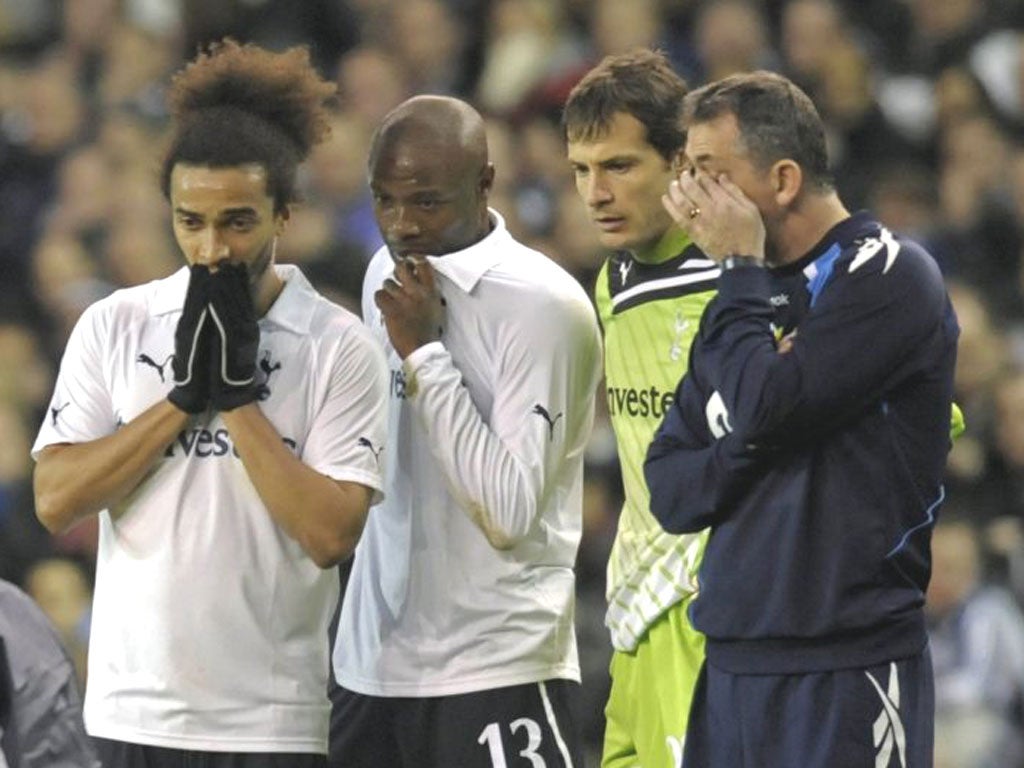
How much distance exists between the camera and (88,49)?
1112 centimetres

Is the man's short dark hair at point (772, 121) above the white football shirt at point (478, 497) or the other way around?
above

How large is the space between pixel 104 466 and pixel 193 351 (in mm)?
268

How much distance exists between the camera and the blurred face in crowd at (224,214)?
4531 millimetres

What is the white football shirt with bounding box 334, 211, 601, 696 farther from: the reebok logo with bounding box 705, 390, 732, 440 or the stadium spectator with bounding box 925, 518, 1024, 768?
the stadium spectator with bounding box 925, 518, 1024, 768

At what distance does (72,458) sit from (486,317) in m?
0.89

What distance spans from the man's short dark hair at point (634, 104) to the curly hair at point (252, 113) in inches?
21.2

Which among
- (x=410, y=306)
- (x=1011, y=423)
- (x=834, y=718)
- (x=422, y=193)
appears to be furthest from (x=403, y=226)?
(x=1011, y=423)

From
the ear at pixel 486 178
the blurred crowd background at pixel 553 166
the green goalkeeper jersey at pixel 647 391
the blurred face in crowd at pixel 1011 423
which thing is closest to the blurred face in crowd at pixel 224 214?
the ear at pixel 486 178

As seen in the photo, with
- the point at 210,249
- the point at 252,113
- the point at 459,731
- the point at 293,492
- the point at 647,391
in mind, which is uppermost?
the point at 252,113

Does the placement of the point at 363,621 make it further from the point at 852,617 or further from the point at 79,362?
the point at 852,617

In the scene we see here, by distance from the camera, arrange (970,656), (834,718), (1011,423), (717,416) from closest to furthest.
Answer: (834,718) → (717,416) → (970,656) → (1011,423)

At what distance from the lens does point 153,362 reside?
456 cm

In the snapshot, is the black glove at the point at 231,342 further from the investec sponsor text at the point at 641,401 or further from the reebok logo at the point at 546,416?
the investec sponsor text at the point at 641,401

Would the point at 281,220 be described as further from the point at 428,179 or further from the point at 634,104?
the point at 634,104
